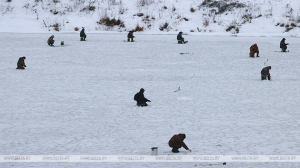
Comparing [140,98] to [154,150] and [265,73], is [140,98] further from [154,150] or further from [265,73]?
[265,73]

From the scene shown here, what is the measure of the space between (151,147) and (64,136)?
2.03 m

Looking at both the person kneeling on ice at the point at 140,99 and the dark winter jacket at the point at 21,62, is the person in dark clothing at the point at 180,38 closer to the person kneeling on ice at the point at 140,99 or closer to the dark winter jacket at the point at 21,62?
the dark winter jacket at the point at 21,62

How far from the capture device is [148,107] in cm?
1178

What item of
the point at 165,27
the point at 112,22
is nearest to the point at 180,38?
the point at 165,27

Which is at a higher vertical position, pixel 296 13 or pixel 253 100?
pixel 296 13

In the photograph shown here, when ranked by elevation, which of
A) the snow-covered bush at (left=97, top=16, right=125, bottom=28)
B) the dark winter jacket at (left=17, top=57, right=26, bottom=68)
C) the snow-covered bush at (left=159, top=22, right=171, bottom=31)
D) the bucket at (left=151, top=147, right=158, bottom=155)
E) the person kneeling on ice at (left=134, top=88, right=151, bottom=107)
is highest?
the snow-covered bush at (left=97, top=16, right=125, bottom=28)

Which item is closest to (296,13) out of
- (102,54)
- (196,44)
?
(196,44)

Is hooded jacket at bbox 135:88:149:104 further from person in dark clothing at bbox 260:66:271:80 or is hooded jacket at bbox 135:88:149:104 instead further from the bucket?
person in dark clothing at bbox 260:66:271:80

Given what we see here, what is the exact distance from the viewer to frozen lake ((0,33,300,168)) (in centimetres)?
832

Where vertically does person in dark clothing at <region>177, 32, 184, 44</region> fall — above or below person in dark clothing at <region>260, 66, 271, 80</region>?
above

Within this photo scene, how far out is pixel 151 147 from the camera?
323 inches

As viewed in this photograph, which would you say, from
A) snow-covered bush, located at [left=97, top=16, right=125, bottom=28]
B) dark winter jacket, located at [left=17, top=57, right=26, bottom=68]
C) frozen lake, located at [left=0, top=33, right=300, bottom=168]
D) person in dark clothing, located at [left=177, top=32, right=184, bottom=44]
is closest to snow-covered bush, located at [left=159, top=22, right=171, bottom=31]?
snow-covered bush, located at [left=97, top=16, right=125, bottom=28]

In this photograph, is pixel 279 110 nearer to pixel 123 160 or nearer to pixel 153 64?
pixel 123 160

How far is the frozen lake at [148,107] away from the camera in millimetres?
8320
